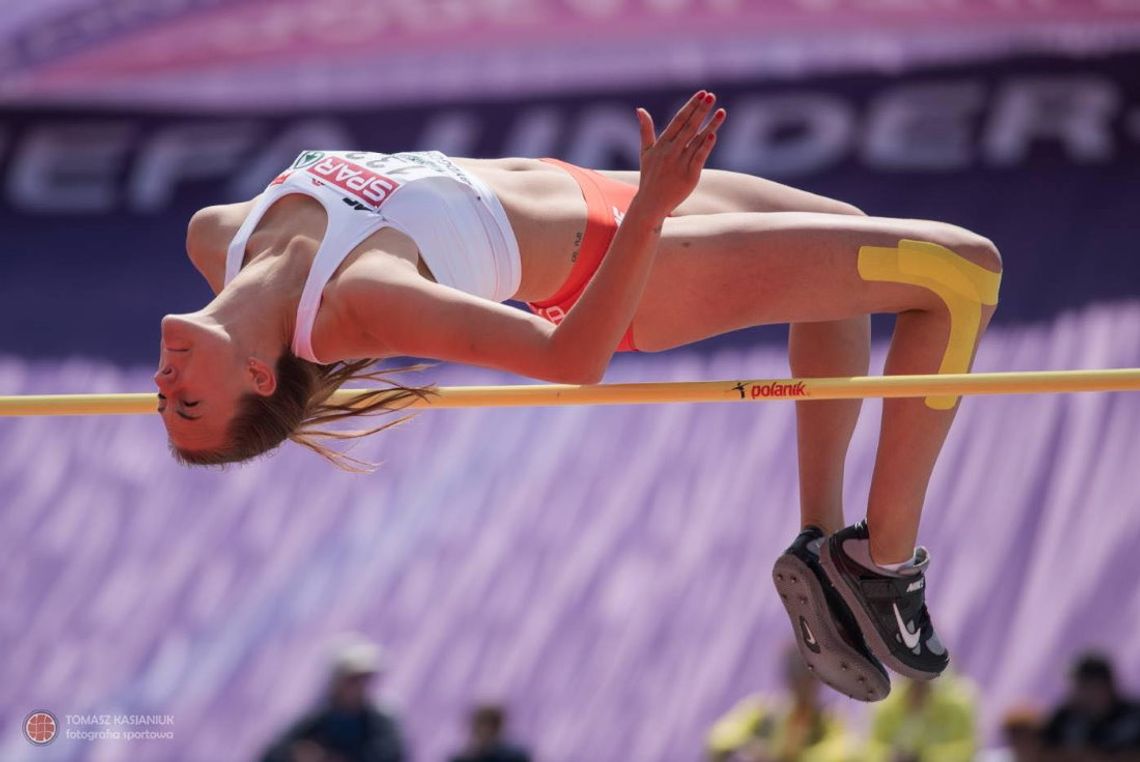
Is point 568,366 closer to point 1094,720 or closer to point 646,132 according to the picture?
point 646,132

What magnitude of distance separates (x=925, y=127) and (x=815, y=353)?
4869 mm

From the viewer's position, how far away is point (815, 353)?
400 centimetres

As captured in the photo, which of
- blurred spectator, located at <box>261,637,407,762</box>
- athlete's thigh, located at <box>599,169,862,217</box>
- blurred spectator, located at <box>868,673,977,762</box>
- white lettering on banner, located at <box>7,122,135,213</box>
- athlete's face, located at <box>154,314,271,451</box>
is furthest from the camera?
white lettering on banner, located at <box>7,122,135,213</box>

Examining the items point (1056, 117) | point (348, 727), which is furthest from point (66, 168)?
point (1056, 117)

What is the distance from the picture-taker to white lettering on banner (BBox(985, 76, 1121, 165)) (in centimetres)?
834

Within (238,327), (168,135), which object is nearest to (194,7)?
(168,135)

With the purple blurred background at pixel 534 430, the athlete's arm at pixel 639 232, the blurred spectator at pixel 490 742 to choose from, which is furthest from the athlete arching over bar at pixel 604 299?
the purple blurred background at pixel 534 430

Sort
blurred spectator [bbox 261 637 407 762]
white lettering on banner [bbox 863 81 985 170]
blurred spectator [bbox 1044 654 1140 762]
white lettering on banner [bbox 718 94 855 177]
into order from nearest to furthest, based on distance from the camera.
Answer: blurred spectator [bbox 1044 654 1140 762] → blurred spectator [bbox 261 637 407 762] → white lettering on banner [bbox 863 81 985 170] → white lettering on banner [bbox 718 94 855 177]

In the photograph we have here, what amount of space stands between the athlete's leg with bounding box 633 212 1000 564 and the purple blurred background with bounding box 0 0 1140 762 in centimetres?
359

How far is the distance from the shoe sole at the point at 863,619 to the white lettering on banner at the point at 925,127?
490cm

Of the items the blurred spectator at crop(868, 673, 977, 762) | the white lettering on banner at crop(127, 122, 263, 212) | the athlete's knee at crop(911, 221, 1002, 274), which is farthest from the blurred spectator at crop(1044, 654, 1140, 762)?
the white lettering on banner at crop(127, 122, 263, 212)

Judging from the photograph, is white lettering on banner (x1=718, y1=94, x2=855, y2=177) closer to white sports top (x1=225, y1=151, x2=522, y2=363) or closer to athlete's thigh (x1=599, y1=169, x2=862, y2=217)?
athlete's thigh (x1=599, y1=169, x2=862, y2=217)

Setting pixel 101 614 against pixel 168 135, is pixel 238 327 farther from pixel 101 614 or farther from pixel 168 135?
pixel 168 135

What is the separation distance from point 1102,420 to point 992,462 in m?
0.53
